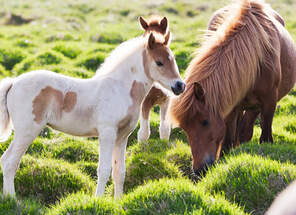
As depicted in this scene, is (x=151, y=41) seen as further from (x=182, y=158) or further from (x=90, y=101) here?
(x=182, y=158)

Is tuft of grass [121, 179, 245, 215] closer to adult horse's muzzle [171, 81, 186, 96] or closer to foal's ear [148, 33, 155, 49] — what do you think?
adult horse's muzzle [171, 81, 186, 96]

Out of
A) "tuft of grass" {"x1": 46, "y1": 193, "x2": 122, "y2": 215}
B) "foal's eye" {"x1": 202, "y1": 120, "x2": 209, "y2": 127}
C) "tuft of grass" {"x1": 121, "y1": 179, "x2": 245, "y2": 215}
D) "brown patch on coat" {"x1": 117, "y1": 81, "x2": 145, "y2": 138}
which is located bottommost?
"tuft of grass" {"x1": 46, "y1": 193, "x2": 122, "y2": 215}

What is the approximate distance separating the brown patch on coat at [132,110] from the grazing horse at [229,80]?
1.60ft

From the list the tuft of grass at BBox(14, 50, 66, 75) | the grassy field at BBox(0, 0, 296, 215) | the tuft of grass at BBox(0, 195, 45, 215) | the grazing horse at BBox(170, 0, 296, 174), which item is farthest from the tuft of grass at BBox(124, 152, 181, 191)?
the tuft of grass at BBox(14, 50, 66, 75)

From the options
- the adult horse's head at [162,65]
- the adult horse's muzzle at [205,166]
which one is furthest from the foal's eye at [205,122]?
the adult horse's head at [162,65]

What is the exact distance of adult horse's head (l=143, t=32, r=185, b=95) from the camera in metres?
4.03

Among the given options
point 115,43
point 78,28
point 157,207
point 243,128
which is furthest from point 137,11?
point 157,207

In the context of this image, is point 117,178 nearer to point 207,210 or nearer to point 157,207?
point 157,207

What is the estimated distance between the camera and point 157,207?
A: 3.27 metres

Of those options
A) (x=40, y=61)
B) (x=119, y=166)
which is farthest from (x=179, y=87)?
(x=40, y=61)

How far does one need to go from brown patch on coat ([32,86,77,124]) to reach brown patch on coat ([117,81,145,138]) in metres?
0.56

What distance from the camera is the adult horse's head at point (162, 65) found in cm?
403

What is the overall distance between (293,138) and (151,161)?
A: 2280 millimetres

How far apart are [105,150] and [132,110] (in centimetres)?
50
